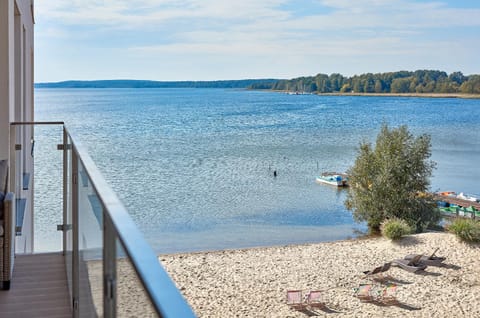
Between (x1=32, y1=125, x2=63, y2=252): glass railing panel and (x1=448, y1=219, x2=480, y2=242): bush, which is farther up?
(x1=32, y1=125, x2=63, y2=252): glass railing panel

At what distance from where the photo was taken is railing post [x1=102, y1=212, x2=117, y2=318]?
4.83 ft

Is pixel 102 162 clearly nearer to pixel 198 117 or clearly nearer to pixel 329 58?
pixel 198 117

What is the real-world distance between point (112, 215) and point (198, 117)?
79.3 meters

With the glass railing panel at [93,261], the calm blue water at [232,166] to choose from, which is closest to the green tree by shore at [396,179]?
the calm blue water at [232,166]

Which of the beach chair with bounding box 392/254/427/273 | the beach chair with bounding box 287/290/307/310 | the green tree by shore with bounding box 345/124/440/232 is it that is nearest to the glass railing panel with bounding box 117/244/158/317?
the beach chair with bounding box 287/290/307/310

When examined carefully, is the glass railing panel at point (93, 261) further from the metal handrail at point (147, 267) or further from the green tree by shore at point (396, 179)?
the green tree by shore at point (396, 179)

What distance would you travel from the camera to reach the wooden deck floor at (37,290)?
11.8ft

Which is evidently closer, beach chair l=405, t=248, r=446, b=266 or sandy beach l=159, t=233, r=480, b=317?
sandy beach l=159, t=233, r=480, b=317

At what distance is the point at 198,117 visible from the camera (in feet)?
263

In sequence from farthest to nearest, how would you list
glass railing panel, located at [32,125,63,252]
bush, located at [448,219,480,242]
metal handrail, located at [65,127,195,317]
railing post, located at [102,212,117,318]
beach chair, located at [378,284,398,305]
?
1. bush, located at [448,219,480,242]
2. beach chair, located at [378,284,398,305]
3. glass railing panel, located at [32,125,63,252]
4. railing post, located at [102,212,117,318]
5. metal handrail, located at [65,127,195,317]

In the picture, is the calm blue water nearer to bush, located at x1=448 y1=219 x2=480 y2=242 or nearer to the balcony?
the balcony

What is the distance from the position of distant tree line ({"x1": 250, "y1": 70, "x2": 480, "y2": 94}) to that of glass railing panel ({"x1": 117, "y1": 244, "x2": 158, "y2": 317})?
303 feet

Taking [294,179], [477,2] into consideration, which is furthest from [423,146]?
[477,2]

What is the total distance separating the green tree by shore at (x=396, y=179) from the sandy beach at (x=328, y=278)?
2021 mm
